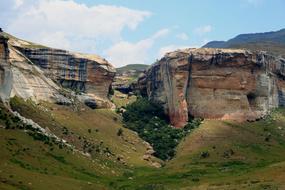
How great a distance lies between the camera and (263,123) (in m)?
A: 196

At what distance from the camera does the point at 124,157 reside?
16462cm

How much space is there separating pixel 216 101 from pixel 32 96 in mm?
61184

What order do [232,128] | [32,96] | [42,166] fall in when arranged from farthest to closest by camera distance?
1. [232,128]
2. [32,96]
3. [42,166]

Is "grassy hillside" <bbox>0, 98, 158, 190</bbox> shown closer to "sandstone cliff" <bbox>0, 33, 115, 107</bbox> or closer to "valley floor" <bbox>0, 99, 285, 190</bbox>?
"valley floor" <bbox>0, 99, 285, 190</bbox>

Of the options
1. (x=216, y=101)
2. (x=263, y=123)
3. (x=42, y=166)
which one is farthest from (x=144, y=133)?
(x=42, y=166)

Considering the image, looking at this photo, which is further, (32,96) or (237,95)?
(237,95)

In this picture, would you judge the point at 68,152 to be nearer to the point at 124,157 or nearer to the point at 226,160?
the point at 124,157

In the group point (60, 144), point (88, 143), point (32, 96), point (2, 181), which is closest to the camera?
point (2, 181)

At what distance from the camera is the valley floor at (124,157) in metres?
123

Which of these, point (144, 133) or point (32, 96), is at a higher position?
point (32, 96)

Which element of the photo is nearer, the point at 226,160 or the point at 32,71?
the point at 226,160

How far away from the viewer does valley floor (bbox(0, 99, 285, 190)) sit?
123438 millimetres

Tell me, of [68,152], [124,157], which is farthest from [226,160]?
[68,152]

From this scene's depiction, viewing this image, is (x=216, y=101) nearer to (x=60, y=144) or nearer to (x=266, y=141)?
(x=266, y=141)
